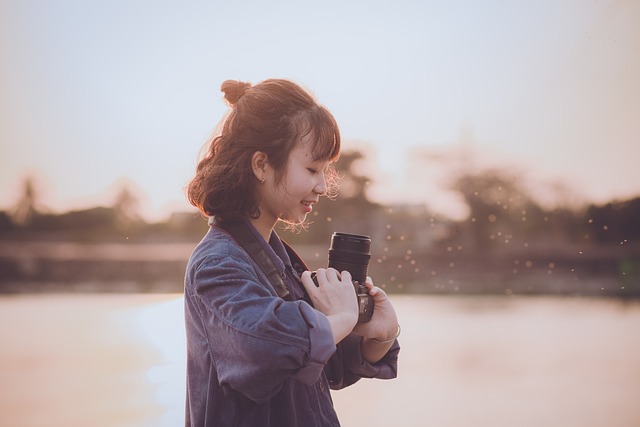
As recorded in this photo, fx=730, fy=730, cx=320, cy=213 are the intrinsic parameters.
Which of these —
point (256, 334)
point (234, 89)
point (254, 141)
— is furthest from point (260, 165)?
point (256, 334)

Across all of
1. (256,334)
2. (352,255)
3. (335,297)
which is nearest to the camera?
(256,334)

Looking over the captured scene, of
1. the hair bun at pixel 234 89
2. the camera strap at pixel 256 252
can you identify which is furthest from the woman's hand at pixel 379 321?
the hair bun at pixel 234 89

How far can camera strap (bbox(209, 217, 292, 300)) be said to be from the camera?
970 mm

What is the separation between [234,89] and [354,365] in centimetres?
46

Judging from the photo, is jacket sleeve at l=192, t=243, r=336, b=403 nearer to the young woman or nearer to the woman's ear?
the young woman

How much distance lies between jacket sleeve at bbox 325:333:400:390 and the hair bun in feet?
1.34

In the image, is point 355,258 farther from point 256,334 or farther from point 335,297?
point 256,334

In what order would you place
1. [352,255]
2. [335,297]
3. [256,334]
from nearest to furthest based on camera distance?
[256,334], [335,297], [352,255]

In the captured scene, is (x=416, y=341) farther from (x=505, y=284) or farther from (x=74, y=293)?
(x=74, y=293)

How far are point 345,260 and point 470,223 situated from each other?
69.7ft

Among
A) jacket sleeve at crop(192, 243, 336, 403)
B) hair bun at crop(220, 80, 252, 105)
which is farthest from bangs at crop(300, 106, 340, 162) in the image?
jacket sleeve at crop(192, 243, 336, 403)

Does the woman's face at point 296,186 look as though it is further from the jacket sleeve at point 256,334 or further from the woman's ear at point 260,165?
the jacket sleeve at point 256,334

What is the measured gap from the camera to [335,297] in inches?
37.7

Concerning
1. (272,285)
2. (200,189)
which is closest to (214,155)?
(200,189)
